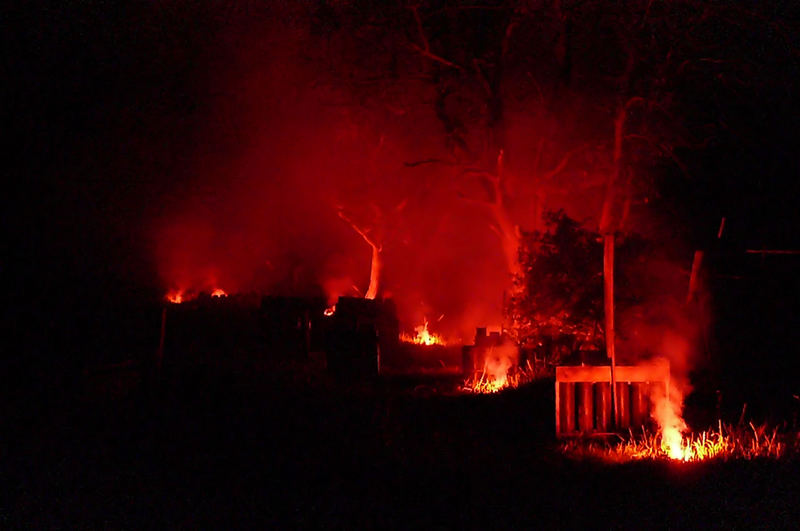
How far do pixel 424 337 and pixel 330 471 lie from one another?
45.6 feet

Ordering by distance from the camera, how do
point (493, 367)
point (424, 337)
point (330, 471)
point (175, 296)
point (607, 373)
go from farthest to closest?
1. point (175, 296)
2. point (424, 337)
3. point (493, 367)
4. point (607, 373)
5. point (330, 471)

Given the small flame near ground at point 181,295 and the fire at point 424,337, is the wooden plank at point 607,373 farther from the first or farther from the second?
the small flame near ground at point 181,295

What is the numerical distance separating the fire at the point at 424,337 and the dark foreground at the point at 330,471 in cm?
983

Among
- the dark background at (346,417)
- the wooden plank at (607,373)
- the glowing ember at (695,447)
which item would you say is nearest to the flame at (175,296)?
the dark background at (346,417)

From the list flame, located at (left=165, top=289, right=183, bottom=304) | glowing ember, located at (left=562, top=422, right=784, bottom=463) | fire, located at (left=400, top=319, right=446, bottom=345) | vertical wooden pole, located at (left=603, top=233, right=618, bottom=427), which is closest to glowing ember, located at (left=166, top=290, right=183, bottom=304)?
flame, located at (left=165, top=289, right=183, bottom=304)

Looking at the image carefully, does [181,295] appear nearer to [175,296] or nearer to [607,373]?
[175,296]

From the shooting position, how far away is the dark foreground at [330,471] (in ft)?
22.2

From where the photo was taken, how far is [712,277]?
12547mm

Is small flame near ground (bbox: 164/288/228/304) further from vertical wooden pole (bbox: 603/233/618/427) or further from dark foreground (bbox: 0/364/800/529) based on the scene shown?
vertical wooden pole (bbox: 603/233/618/427)

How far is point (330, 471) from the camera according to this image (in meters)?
8.10

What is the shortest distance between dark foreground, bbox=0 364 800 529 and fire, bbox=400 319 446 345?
9.83 m

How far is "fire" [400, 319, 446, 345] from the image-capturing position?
2156 centimetres

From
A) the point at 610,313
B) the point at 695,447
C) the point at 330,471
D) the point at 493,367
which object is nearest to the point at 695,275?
the point at 610,313

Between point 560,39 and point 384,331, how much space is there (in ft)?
24.8
